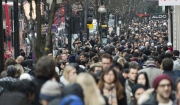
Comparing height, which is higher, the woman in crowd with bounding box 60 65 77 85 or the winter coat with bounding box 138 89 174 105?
the woman in crowd with bounding box 60 65 77 85

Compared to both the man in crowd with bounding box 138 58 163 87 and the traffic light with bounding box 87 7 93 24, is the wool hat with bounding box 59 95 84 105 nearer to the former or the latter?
the man in crowd with bounding box 138 58 163 87

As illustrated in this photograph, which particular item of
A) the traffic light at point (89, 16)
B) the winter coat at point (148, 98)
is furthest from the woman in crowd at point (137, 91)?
the traffic light at point (89, 16)

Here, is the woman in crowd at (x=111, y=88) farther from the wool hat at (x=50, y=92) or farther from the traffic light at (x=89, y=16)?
the traffic light at (x=89, y=16)

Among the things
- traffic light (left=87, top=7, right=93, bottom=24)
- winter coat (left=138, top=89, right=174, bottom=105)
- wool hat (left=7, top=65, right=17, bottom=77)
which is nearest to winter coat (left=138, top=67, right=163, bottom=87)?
wool hat (left=7, top=65, right=17, bottom=77)

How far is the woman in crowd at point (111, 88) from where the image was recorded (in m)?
11.4

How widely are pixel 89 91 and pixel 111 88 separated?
1.88 meters

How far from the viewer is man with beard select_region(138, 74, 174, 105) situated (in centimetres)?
991

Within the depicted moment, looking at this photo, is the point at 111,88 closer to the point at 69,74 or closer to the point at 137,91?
the point at 137,91

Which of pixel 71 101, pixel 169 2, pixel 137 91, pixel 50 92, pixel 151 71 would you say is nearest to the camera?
pixel 71 101

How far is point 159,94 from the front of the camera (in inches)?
392

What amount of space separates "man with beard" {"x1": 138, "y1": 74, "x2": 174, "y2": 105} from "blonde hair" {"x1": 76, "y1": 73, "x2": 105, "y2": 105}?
2.32 feet

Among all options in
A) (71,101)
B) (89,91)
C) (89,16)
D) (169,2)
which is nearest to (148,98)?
(89,91)

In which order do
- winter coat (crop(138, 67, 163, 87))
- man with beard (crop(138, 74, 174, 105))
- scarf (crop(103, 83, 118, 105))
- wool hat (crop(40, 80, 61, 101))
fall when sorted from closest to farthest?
wool hat (crop(40, 80, 61, 101)), man with beard (crop(138, 74, 174, 105)), scarf (crop(103, 83, 118, 105)), winter coat (crop(138, 67, 163, 87))

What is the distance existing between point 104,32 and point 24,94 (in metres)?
37.5
